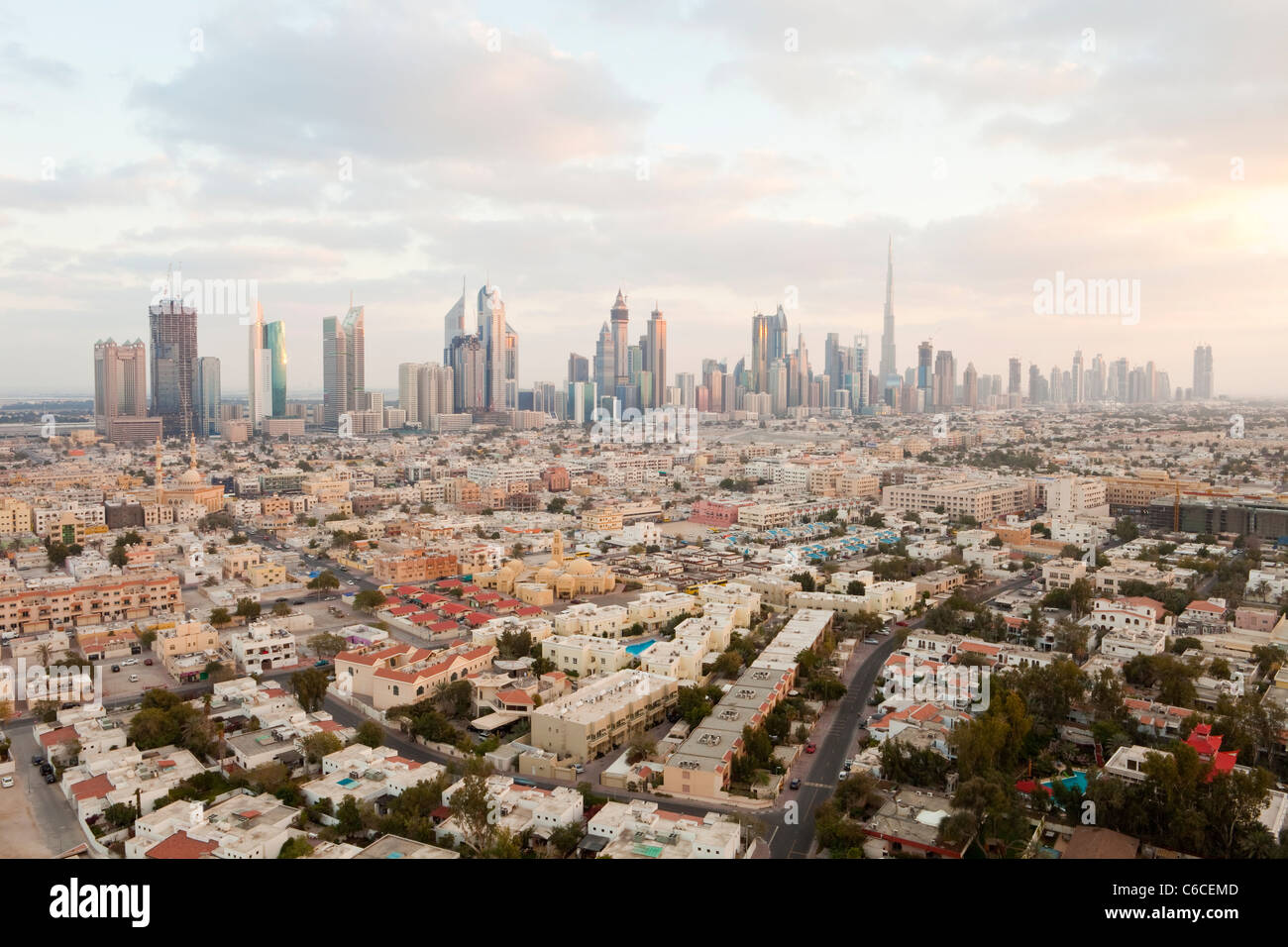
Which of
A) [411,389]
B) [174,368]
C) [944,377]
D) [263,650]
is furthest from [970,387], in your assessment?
[263,650]

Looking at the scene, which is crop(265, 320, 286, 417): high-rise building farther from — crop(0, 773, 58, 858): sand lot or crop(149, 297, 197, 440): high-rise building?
crop(0, 773, 58, 858): sand lot

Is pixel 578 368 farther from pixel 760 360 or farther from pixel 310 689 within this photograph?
pixel 310 689

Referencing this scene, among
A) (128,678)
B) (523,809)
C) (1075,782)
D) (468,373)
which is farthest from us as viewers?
(468,373)

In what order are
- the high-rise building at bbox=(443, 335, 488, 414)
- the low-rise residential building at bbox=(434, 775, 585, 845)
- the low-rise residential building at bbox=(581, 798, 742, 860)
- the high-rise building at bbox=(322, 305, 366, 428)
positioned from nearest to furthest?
the low-rise residential building at bbox=(581, 798, 742, 860)
the low-rise residential building at bbox=(434, 775, 585, 845)
the high-rise building at bbox=(322, 305, 366, 428)
the high-rise building at bbox=(443, 335, 488, 414)

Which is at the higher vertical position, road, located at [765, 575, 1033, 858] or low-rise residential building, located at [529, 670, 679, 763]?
low-rise residential building, located at [529, 670, 679, 763]

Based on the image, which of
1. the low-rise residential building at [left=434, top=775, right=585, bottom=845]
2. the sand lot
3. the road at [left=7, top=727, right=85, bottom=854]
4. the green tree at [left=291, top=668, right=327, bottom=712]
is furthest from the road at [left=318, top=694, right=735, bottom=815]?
the sand lot

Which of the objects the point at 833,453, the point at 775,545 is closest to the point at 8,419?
the point at 833,453
